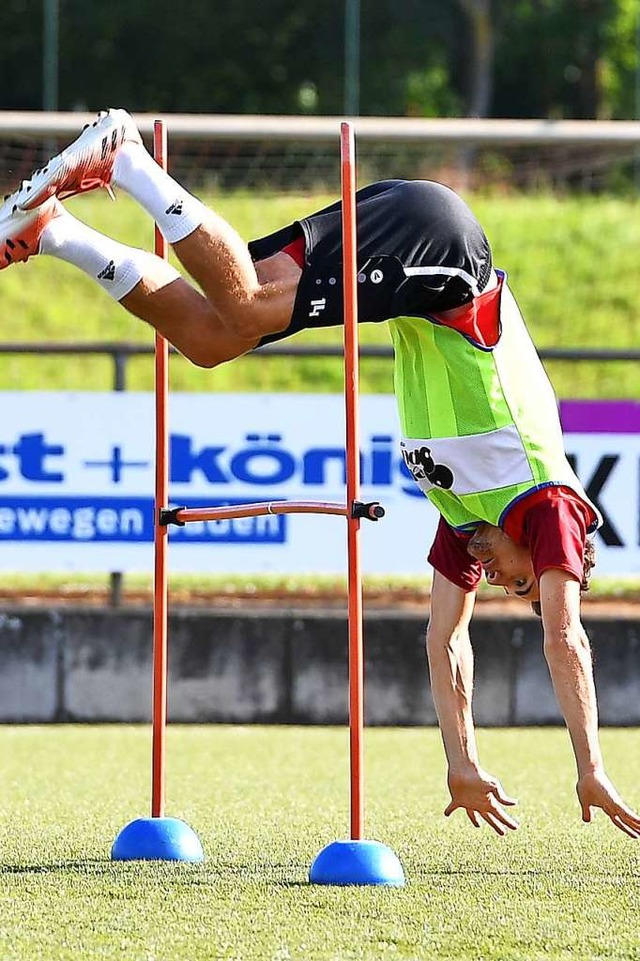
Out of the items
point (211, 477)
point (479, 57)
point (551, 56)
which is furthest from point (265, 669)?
point (551, 56)

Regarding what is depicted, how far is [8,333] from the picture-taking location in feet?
55.6

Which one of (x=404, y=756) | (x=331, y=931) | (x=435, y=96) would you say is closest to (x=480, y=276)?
(x=331, y=931)

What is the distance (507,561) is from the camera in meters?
5.06

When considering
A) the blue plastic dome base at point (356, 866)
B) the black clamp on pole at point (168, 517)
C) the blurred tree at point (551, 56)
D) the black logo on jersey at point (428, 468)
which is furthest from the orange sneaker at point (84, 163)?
the blurred tree at point (551, 56)

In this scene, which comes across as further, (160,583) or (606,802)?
(160,583)

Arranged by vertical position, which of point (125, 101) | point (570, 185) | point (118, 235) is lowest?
point (118, 235)

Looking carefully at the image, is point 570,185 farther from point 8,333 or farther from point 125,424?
point 125,424

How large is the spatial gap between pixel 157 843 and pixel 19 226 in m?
1.71

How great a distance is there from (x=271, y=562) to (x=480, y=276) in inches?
163

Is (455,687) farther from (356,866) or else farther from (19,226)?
(19,226)

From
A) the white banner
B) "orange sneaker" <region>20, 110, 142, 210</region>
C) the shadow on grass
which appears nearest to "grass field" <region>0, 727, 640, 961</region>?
the shadow on grass

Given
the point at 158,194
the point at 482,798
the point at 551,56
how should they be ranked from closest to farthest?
1. the point at 158,194
2. the point at 482,798
3. the point at 551,56

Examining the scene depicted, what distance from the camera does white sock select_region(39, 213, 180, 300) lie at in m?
4.57

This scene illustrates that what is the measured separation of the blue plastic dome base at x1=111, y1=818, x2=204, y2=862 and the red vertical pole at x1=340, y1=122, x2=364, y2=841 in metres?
0.49
